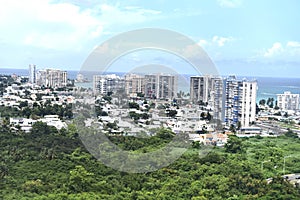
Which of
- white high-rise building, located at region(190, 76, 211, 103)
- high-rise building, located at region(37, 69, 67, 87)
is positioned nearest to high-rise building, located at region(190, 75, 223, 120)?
white high-rise building, located at region(190, 76, 211, 103)

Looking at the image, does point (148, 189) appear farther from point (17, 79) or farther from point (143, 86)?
point (17, 79)

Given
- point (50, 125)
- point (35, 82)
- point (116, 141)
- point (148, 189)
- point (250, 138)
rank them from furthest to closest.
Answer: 1. point (35, 82)
2. point (250, 138)
3. point (50, 125)
4. point (116, 141)
5. point (148, 189)

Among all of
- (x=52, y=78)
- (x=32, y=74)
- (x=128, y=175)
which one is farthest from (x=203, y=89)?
(x=32, y=74)

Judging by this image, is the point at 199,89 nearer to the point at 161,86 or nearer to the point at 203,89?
the point at 203,89

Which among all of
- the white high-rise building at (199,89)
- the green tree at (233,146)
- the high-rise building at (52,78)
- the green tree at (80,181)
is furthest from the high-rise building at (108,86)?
the high-rise building at (52,78)

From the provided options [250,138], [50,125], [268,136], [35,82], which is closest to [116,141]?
[50,125]

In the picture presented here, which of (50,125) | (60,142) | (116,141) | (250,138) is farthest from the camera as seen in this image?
(250,138)
